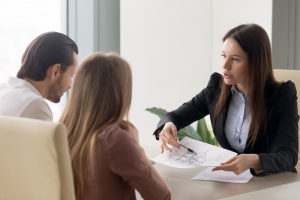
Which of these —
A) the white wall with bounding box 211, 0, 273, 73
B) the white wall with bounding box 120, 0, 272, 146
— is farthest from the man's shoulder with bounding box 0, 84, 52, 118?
the white wall with bounding box 211, 0, 273, 73

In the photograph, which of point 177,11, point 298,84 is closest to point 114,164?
point 298,84

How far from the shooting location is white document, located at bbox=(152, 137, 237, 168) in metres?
1.34

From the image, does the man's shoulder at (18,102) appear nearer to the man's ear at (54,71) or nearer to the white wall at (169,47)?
the man's ear at (54,71)

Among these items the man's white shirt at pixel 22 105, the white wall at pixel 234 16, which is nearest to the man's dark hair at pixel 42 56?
the man's white shirt at pixel 22 105

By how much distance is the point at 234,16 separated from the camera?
11.0 feet

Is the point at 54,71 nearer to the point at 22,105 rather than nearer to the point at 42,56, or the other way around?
the point at 42,56

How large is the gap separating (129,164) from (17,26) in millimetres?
2167

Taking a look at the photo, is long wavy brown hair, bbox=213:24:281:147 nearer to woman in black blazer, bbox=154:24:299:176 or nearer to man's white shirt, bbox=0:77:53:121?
woman in black blazer, bbox=154:24:299:176

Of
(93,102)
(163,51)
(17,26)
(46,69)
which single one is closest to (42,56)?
(46,69)

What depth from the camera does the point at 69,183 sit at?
819 mm

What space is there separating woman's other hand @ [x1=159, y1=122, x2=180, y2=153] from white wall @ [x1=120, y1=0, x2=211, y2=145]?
1.85 metres

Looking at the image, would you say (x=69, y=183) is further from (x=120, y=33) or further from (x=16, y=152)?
(x=120, y=33)

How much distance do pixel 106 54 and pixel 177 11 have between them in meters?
2.68

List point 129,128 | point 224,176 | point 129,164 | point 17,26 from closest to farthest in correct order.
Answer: point 129,164
point 129,128
point 224,176
point 17,26
